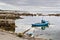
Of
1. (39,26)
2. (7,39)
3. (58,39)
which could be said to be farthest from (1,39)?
(39,26)

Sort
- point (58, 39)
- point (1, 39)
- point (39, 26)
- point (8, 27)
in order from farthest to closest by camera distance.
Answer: point (39, 26) < point (8, 27) < point (58, 39) < point (1, 39)

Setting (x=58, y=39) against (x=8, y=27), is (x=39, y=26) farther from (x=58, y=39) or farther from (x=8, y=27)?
(x=58, y=39)

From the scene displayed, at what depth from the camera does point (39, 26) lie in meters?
63.8

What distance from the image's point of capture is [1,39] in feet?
69.5

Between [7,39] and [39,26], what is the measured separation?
42596 mm

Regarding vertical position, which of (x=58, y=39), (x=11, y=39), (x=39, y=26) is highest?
(x=11, y=39)

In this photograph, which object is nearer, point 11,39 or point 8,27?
point 11,39

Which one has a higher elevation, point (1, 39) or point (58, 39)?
point (1, 39)

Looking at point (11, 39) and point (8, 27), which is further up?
point (11, 39)

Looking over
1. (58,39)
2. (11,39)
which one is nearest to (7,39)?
(11,39)

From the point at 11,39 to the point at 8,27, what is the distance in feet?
68.2

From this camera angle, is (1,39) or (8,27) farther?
(8,27)

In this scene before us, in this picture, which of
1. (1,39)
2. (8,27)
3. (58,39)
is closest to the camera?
(1,39)

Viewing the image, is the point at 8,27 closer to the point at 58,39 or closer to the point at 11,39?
the point at 58,39
